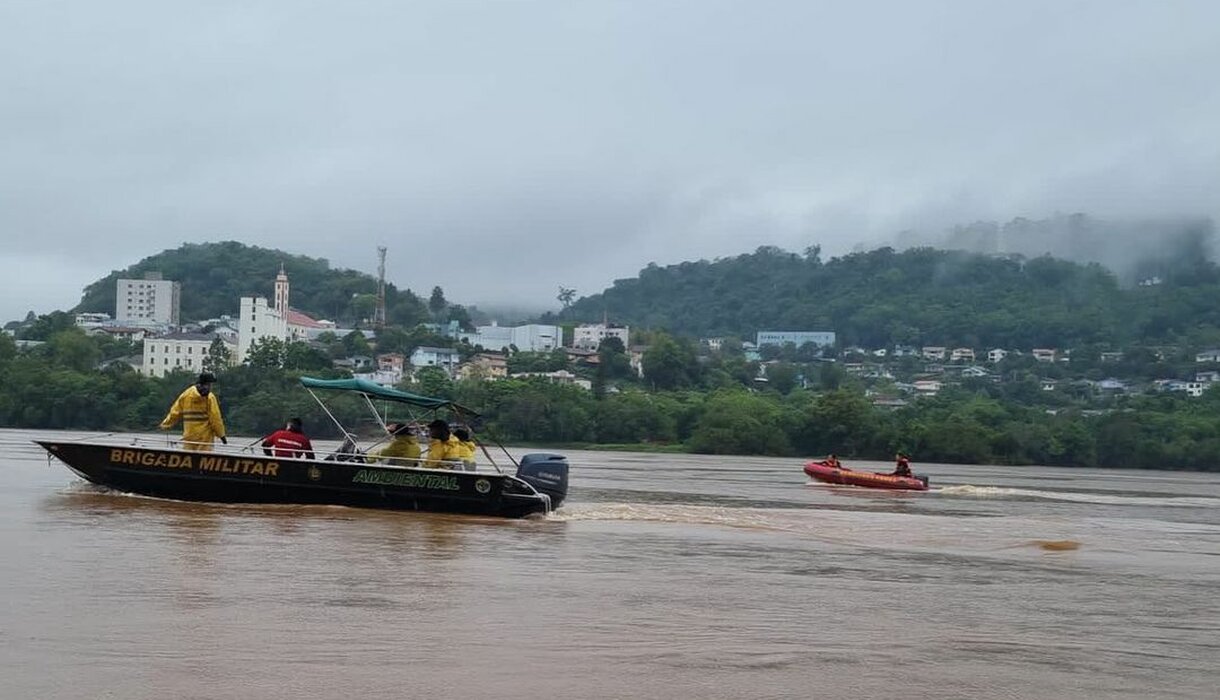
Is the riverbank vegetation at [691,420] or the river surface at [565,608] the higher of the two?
the riverbank vegetation at [691,420]

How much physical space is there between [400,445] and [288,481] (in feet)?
6.14

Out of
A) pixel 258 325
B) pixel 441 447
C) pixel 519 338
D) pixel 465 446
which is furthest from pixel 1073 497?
pixel 519 338

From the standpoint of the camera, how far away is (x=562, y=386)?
93.1 meters

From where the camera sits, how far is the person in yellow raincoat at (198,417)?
21547 mm

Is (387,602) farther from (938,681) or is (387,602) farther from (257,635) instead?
(938,681)

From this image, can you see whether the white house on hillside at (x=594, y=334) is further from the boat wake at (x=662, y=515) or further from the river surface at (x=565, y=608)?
the river surface at (x=565, y=608)

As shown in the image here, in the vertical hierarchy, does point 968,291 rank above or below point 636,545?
above

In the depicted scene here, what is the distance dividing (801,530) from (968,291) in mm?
180382

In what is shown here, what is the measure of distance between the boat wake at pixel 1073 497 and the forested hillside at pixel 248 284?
126 metres

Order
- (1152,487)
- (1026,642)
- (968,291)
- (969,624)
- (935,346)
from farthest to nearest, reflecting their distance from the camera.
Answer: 1. (968,291)
2. (935,346)
3. (1152,487)
4. (969,624)
5. (1026,642)

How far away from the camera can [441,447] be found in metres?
22.5

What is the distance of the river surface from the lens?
35.2 feet

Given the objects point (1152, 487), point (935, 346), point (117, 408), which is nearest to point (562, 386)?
point (117, 408)

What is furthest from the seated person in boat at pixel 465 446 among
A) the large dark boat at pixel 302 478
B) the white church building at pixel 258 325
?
the white church building at pixel 258 325
